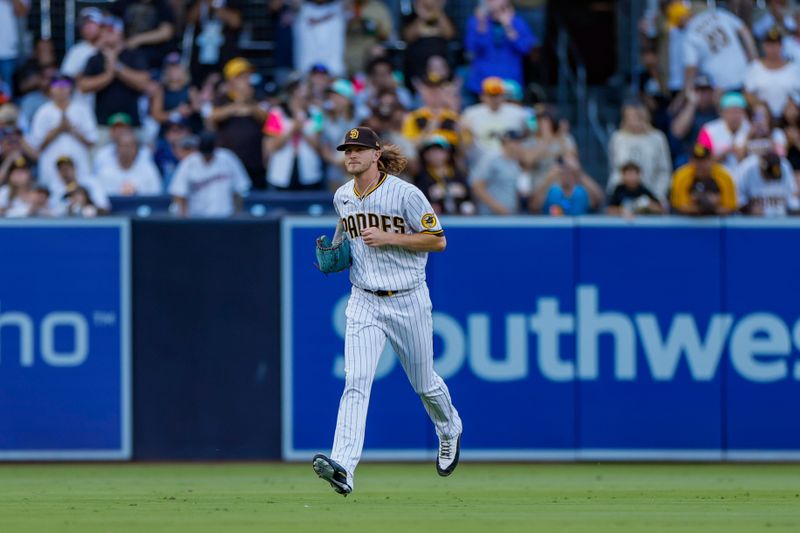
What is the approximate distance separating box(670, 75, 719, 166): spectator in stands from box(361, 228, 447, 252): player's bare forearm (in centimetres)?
755

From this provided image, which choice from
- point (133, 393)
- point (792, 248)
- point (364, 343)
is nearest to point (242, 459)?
point (133, 393)

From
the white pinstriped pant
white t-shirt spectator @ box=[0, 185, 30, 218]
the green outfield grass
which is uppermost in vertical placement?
white t-shirt spectator @ box=[0, 185, 30, 218]

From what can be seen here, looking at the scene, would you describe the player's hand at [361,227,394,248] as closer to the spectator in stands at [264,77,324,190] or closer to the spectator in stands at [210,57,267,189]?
the spectator in stands at [264,77,324,190]

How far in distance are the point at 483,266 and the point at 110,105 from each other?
5.58 m

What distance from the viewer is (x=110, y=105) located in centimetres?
1641

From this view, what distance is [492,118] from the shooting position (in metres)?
15.8

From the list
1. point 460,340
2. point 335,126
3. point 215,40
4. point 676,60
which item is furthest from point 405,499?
point 676,60

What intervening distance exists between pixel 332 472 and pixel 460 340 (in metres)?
4.13

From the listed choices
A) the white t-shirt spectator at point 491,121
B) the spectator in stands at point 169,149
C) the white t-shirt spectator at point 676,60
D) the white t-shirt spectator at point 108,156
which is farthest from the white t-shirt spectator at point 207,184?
the white t-shirt spectator at point 676,60

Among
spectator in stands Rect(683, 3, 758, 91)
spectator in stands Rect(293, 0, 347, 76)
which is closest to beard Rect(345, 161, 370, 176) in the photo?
spectator in stands Rect(293, 0, 347, 76)

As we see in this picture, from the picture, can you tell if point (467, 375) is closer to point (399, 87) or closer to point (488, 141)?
point (488, 141)

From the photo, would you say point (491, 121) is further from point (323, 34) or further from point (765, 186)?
point (765, 186)

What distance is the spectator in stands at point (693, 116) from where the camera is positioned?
53.6ft

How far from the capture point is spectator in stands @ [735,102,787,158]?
1470cm
